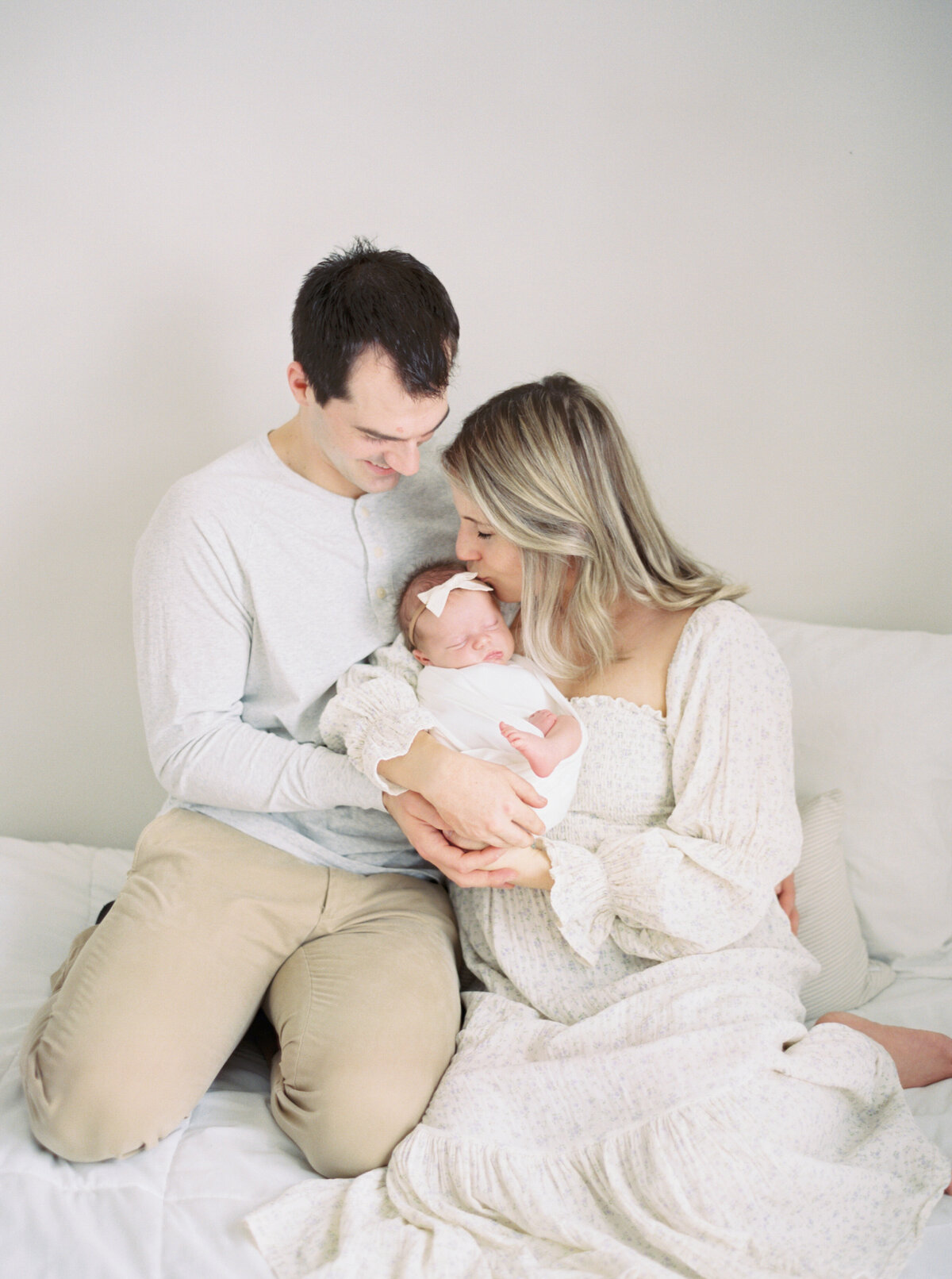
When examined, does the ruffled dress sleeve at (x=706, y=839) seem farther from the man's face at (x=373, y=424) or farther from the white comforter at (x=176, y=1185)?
the man's face at (x=373, y=424)

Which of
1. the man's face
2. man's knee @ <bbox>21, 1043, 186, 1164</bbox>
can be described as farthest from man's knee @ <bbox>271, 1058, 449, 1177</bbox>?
the man's face

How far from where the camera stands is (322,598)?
5.37ft

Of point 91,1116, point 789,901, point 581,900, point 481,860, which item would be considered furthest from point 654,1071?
point 91,1116

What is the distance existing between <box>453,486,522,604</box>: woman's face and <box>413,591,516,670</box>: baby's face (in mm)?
38

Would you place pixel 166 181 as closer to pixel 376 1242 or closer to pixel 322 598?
pixel 322 598

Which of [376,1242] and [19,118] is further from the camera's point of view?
[19,118]

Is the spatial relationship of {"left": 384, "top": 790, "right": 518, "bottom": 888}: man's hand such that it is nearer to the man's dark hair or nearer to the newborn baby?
the newborn baby

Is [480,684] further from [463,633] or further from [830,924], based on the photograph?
[830,924]

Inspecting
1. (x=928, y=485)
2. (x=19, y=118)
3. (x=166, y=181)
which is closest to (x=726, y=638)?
(x=928, y=485)

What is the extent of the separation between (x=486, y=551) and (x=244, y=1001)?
0.79 metres

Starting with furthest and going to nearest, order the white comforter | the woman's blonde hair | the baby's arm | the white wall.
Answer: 1. the white wall
2. the woman's blonde hair
3. the baby's arm
4. the white comforter

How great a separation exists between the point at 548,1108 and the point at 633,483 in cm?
92

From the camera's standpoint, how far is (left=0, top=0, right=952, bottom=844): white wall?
1855 millimetres

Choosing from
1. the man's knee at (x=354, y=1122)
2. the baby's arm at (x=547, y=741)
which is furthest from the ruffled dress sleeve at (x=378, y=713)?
the man's knee at (x=354, y=1122)
